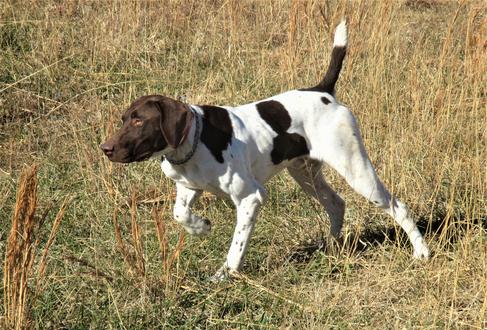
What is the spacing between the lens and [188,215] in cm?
384

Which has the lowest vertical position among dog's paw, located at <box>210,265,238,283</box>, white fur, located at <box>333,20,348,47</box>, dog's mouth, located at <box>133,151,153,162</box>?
dog's paw, located at <box>210,265,238,283</box>

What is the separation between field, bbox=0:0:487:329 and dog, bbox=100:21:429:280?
17 centimetres

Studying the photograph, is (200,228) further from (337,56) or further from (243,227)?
(337,56)

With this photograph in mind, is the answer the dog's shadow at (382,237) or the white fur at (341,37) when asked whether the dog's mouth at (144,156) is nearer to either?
the dog's shadow at (382,237)

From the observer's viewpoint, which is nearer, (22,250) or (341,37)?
(22,250)

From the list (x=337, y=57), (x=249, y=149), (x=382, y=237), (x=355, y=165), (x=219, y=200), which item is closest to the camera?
(x=249, y=149)

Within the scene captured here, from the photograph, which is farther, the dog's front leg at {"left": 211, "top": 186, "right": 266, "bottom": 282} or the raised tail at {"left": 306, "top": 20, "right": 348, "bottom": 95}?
the raised tail at {"left": 306, "top": 20, "right": 348, "bottom": 95}

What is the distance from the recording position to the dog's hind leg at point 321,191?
4.36 metres

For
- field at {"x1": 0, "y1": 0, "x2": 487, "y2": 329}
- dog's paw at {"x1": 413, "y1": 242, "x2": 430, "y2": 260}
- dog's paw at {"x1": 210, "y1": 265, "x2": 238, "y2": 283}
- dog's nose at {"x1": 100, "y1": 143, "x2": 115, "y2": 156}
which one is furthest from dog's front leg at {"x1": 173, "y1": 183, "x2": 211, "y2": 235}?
dog's paw at {"x1": 413, "y1": 242, "x2": 430, "y2": 260}

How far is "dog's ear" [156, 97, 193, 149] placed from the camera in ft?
11.6

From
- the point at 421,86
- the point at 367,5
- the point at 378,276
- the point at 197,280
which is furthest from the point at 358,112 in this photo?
the point at 197,280

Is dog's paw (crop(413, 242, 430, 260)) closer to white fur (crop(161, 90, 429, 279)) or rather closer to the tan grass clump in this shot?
white fur (crop(161, 90, 429, 279))

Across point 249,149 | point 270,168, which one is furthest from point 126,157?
point 270,168

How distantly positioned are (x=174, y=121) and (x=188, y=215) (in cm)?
53
